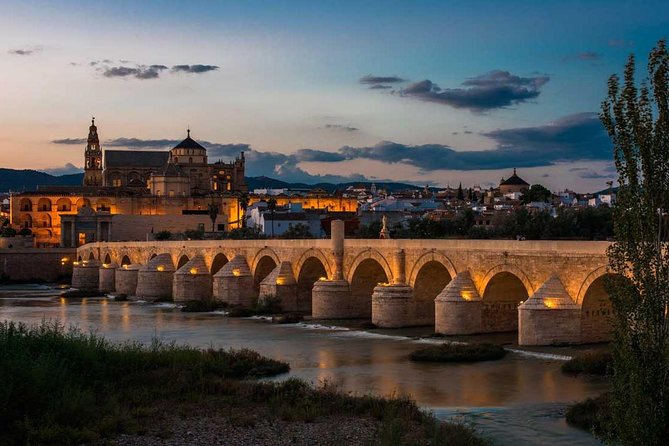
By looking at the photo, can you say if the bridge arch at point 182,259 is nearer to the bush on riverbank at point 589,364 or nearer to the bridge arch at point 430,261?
the bridge arch at point 430,261

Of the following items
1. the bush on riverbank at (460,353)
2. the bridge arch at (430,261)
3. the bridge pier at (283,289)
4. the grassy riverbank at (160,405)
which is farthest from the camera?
the bridge pier at (283,289)

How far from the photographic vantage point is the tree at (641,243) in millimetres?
10930

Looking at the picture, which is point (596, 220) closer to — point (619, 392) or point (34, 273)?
point (619, 392)

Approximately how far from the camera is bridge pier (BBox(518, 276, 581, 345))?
2252cm

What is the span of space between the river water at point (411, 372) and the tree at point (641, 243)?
338cm

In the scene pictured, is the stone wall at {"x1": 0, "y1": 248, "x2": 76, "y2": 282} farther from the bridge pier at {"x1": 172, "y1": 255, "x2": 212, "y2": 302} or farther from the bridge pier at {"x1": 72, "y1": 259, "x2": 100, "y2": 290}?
the bridge pier at {"x1": 172, "y1": 255, "x2": 212, "y2": 302}

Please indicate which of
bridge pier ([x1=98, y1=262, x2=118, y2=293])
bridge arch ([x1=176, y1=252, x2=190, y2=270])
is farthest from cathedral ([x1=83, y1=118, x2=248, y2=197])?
bridge arch ([x1=176, y1=252, x2=190, y2=270])

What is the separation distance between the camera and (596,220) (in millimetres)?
49219

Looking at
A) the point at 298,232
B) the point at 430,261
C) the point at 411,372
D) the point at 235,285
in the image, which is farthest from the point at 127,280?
the point at 411,372

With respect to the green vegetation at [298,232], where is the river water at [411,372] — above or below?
below

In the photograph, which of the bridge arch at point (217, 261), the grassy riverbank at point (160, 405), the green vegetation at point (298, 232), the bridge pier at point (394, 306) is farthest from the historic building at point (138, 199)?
the grassy riverbank at point (160, 405)

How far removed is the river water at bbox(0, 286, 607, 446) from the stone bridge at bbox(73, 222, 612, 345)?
1.16m

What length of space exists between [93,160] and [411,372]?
113538 mm

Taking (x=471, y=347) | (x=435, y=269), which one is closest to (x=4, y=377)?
(x=471, y=347)
